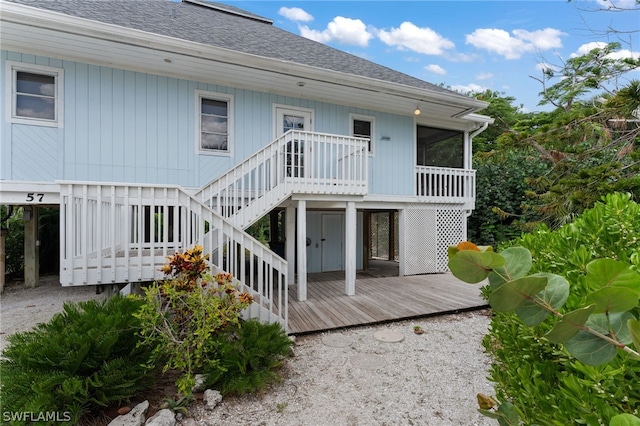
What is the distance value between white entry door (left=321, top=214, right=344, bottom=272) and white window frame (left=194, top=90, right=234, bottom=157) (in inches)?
162

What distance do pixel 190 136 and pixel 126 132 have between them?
1186 mm

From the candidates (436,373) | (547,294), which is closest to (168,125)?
(436,373)

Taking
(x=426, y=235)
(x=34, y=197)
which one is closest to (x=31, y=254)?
(x=34, y=197)

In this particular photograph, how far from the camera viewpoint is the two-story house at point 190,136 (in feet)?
13.2

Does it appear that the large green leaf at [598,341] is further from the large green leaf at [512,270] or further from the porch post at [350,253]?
the porch post at [350,253]

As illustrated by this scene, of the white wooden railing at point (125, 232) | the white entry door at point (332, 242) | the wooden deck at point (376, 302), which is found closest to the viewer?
the white wooden railing at point (125, 232)

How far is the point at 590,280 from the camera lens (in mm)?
584

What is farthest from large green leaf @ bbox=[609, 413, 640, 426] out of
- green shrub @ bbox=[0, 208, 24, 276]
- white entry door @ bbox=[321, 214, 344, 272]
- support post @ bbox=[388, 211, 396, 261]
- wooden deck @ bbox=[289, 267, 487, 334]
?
green shrub @ bbox=[0, 208, 24, 276]

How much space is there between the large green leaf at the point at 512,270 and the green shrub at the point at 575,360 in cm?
32

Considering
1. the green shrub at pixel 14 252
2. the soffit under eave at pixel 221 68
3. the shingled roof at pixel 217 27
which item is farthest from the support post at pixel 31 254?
the shingled roof at pixel 217 27

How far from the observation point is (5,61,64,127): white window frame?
5.00 metres

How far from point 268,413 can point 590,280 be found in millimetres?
2940

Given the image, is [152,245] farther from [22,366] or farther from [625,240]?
[625,240]

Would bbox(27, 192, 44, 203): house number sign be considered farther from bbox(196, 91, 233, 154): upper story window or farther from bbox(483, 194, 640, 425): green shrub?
bbox(483, 194, 640, 425): green shrub
